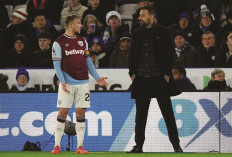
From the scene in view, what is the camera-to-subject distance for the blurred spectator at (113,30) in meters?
16.1

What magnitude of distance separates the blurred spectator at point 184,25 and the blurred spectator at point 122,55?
5.01 ft

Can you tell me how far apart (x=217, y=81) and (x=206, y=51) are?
1.79 m

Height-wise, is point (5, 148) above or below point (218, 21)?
below

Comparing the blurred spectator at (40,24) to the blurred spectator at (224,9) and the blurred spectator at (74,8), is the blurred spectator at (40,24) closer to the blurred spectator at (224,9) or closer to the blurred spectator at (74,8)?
the blurred spectator at (74,8)

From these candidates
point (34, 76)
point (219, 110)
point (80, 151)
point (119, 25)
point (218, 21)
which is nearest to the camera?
point (80, 151)

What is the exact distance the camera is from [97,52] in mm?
15992

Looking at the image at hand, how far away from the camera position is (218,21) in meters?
17.6

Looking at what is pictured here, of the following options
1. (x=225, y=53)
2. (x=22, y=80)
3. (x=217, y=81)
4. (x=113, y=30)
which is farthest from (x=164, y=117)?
(x=113, y=30)

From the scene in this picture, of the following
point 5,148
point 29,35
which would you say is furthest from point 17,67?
point 5,148

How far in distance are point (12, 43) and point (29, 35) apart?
17.0 inches

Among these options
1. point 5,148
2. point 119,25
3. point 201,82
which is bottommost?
point 5,148

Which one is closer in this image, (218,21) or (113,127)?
(113,127)

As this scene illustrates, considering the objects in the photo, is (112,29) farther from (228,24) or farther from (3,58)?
(228,24)

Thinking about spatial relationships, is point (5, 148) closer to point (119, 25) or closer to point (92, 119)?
point (92, 119)
